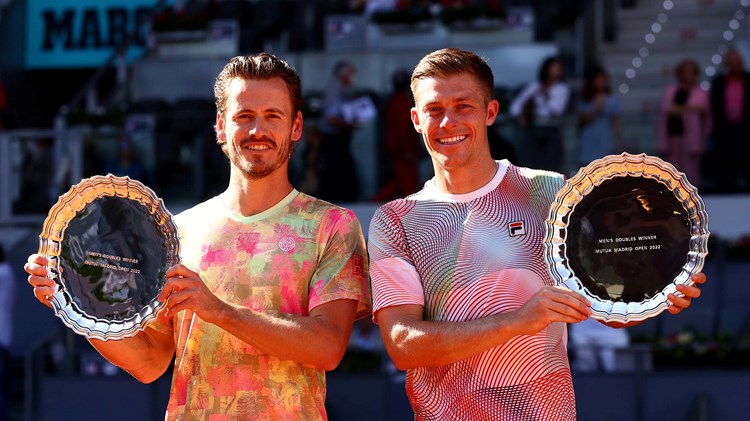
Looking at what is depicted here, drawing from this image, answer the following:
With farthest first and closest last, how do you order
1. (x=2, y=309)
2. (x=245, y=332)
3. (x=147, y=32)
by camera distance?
(x=147, y=32) < (x=2, y=309) < (x=245, y=332)

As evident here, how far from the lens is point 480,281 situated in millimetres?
3672

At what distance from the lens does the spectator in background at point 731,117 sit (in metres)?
11.0

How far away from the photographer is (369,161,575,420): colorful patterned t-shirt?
3.62 meters

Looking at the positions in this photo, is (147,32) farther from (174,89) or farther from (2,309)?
(2,309)

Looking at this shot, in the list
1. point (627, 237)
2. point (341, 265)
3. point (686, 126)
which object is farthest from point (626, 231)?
point (686, 126)

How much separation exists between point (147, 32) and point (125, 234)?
42.3ft

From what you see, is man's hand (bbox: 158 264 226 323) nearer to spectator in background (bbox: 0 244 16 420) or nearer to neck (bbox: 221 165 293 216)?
neck (bbox: 221 165 293 216)

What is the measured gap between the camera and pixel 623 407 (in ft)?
27.5

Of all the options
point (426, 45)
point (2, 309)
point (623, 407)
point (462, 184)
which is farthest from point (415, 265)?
point (426, 45)

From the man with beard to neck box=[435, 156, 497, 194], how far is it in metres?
0.32

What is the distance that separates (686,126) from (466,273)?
7753mm

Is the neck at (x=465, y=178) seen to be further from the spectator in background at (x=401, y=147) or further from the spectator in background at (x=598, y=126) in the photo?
the spectator in background at (x=598, y=126)

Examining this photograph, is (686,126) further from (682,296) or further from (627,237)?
(682,296)

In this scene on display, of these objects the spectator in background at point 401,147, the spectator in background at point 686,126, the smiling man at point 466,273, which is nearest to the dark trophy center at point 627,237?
the smiling man at point 466,273
